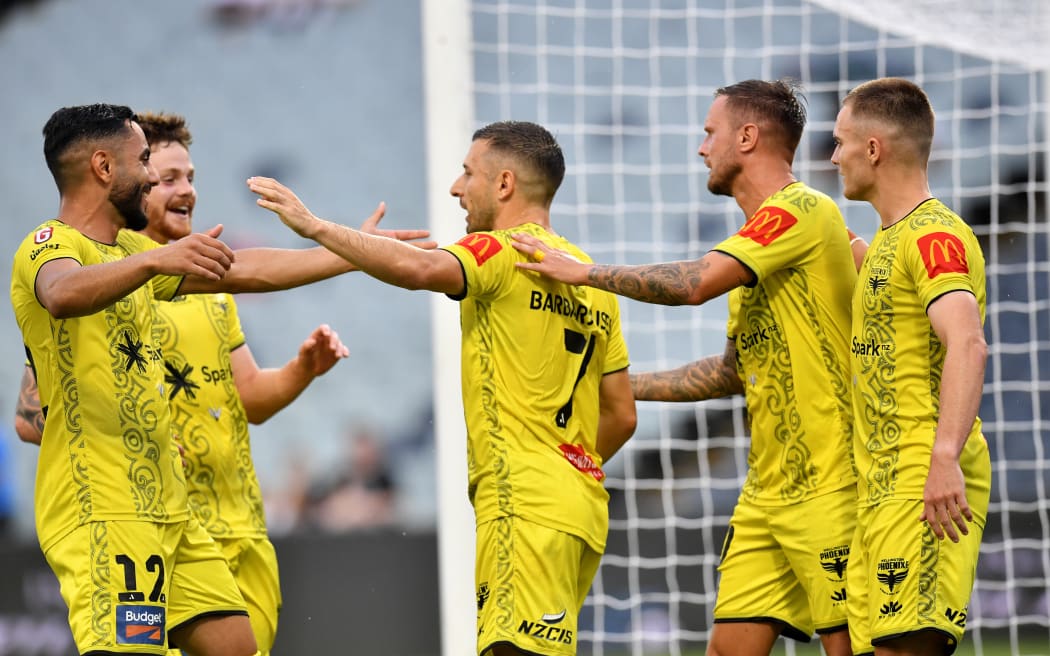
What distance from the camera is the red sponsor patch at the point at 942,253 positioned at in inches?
155

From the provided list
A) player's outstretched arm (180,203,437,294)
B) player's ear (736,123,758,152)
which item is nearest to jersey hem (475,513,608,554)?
player's outstretched arm (180,203,437,294)

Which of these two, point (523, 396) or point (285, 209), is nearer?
point (285, 209)

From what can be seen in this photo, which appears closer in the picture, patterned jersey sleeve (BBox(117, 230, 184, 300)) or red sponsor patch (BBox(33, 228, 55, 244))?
red sponsor patch (BBox(33, 228, 55, 244))

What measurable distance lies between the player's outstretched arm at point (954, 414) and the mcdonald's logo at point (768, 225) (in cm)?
64

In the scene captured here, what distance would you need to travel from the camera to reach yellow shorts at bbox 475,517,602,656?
4223mm

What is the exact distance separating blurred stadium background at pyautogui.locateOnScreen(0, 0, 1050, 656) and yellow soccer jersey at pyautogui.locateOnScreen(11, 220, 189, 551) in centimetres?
324

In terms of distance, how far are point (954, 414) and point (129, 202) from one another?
100.0 inches

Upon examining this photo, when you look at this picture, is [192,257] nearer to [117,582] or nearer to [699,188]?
[117,582]

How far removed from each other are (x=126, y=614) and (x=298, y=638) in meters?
6.05

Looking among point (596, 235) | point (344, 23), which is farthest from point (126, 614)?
point (344, 23)

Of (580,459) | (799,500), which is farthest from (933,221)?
(580,459)

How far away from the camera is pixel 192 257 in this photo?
149 inches

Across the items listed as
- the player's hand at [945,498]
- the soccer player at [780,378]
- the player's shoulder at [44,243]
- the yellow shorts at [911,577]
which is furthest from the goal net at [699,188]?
the player's hand at [945,498]

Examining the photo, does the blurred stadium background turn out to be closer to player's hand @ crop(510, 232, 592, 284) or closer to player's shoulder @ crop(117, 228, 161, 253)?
player's hand @ crop(510, 232, 592, 284)
